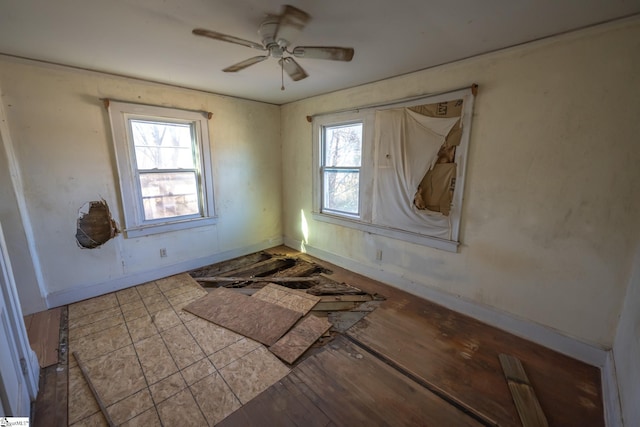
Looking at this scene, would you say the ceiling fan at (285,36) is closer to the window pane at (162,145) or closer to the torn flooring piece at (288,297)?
the window pane at (162,145)

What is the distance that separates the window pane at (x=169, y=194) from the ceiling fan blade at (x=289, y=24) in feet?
7.92

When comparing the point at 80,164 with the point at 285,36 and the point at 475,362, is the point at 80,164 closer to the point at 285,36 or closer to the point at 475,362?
the point at 285,36

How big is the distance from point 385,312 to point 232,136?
3190mm

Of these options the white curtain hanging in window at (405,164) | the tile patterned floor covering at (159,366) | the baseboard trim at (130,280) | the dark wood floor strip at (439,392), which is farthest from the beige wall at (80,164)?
the dark wood floor strip at (439,392)

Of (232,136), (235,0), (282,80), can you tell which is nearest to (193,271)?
(232,136)

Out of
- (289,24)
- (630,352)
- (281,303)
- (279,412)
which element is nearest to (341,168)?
(281,303)

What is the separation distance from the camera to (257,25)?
1760 mm

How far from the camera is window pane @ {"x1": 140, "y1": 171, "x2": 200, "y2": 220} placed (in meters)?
3.21

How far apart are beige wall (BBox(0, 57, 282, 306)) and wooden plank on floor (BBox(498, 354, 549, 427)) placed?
12.0 feet

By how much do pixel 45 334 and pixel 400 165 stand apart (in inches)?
151

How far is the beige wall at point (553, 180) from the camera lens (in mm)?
1773

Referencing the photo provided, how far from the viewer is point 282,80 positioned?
2777 mm

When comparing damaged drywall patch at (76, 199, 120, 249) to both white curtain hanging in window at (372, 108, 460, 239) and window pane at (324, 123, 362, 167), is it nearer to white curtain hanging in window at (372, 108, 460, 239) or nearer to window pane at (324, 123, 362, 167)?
window pane at (324, 123, 362, 167)

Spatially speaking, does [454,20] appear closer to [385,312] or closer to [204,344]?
[385,312]
